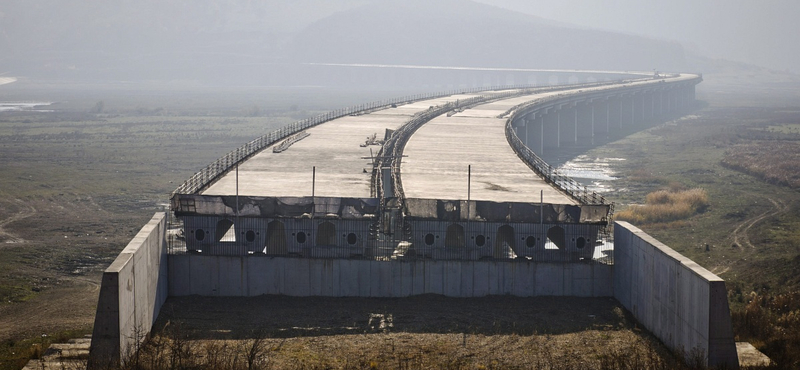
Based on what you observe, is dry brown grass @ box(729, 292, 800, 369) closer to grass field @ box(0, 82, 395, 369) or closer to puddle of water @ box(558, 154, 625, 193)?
grass field @ box(0, 82, 395, 369)

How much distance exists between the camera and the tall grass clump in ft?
204

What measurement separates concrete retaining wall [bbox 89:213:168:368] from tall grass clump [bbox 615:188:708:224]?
3516cm

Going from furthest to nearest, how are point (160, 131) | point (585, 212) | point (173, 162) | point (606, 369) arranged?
point (160, 131) < point (173, 162) < point (585, 212) < point (606, 369)

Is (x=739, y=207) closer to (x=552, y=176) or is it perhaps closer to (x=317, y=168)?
(x=552, y=176)

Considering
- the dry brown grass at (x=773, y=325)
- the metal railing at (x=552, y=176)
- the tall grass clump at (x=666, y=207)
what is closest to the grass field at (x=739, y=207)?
the dry brown grass at (x=773, y=325)

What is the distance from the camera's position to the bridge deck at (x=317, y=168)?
141 feet

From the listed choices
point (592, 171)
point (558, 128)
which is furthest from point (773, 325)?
point (558, 128)

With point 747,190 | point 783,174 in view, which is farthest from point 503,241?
point 783,174

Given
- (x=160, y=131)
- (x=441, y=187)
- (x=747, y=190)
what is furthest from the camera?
(x=160, y=131)

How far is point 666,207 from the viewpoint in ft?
212

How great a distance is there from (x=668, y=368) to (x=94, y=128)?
364 ft

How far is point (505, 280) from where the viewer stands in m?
37.5

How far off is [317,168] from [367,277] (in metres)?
15.0

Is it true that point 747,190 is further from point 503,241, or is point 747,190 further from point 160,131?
point 160,131
